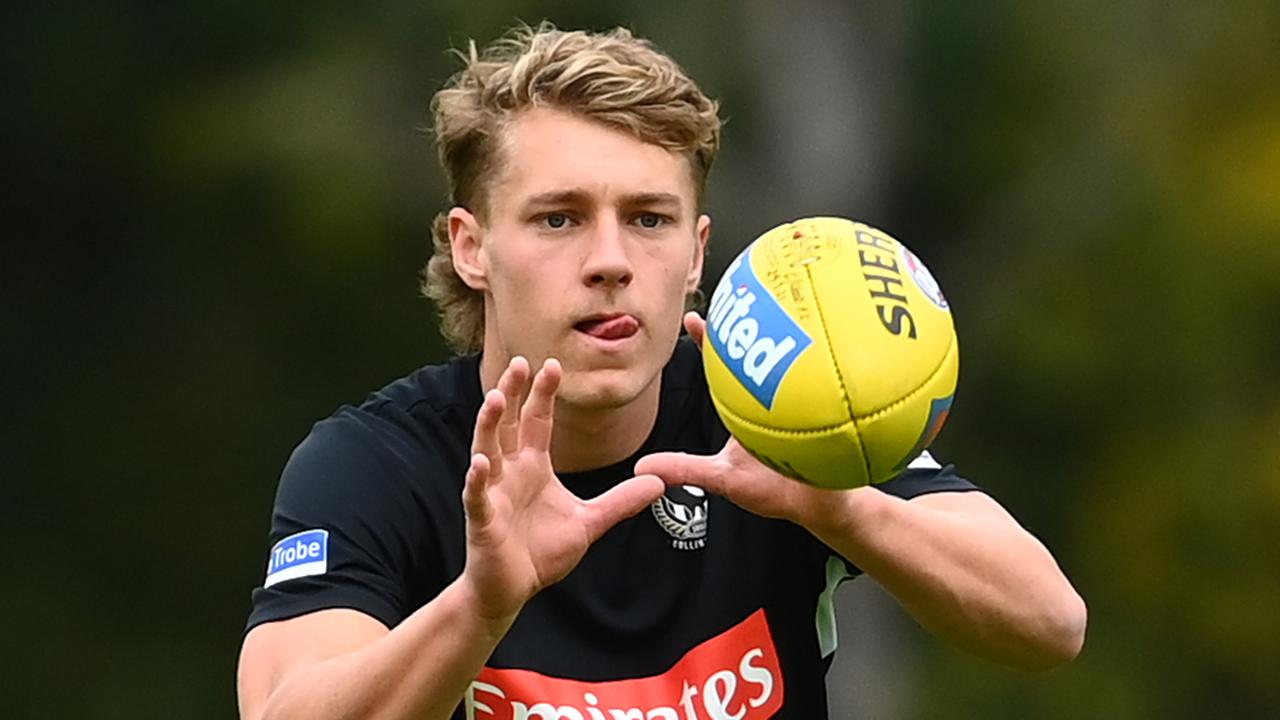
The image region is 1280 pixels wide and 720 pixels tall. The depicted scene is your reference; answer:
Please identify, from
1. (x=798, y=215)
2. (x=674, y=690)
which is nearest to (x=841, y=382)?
(x=674, y=690)

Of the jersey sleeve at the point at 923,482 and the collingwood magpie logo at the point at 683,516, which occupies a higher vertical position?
the jersey sleeve at the point at 923,482

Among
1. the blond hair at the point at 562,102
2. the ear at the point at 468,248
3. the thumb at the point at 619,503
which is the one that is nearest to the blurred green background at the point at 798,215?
the blond hair at the point at 562,102

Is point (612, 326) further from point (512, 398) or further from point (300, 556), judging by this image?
point (300, 556)

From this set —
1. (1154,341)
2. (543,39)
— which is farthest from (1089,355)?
(543,39)

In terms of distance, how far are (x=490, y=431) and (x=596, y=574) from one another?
112cm

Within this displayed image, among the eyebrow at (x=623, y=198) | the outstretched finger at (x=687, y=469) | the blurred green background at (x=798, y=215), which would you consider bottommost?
the blurred green background at (x=798, y=215)

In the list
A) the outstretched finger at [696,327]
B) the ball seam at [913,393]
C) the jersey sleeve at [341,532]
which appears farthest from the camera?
the jersey sleeve at [341,532]

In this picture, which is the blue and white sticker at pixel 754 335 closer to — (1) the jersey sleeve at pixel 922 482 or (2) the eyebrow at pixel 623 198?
(2) the eyebrow at pixel 623 198

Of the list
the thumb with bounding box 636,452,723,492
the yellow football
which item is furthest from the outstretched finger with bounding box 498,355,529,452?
the yellow football

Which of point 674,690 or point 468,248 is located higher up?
point 468,248

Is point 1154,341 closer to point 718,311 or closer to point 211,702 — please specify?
point 211,702

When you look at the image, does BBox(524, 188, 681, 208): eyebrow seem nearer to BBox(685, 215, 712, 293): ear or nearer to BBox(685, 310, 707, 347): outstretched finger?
BBox(685, 215, 712, 293): ear

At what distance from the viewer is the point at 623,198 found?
6422 millimetres

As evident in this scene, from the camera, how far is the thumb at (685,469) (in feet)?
18.8
